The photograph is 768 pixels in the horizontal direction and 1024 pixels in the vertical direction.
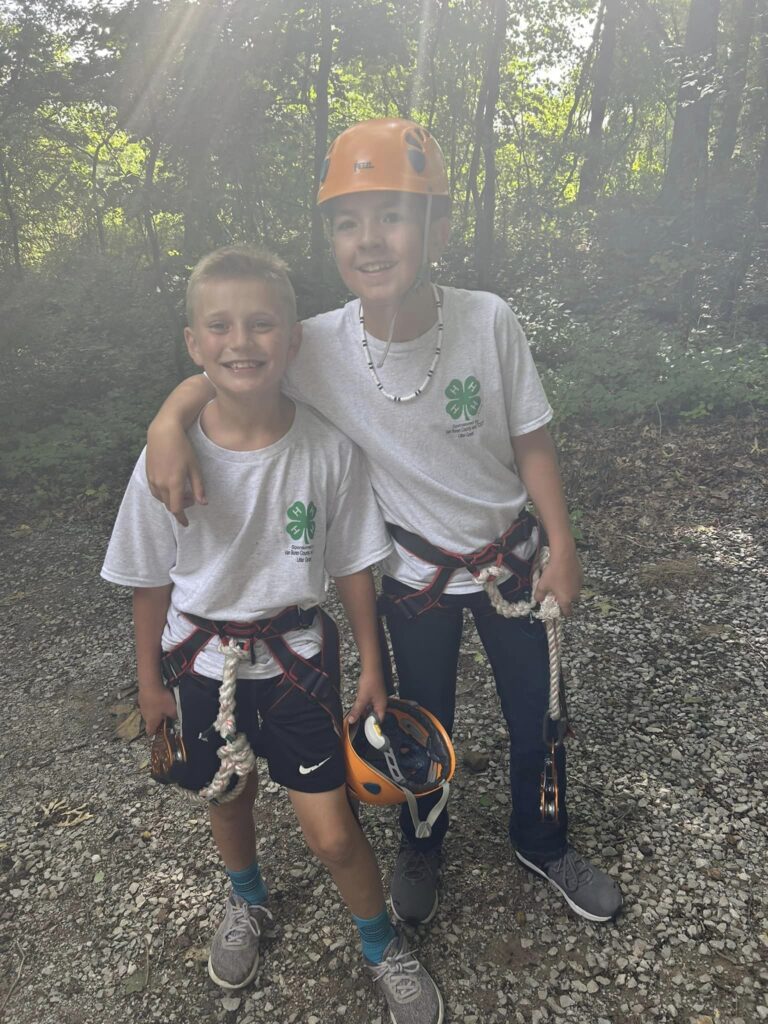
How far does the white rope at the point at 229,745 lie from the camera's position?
72.4 inches

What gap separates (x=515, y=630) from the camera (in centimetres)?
207

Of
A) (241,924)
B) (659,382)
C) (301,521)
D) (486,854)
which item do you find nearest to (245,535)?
(301,521)

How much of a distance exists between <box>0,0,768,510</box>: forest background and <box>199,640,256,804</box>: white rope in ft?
16.2

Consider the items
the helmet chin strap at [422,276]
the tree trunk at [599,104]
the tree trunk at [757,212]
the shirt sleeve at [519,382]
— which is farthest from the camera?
the tree trunk at [599,104]

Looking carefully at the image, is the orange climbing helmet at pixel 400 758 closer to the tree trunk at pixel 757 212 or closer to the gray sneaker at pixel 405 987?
the gray sneaker at pixel 405 987

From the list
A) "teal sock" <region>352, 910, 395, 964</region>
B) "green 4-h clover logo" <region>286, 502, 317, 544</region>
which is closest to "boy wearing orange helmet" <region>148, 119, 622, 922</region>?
"green 4-h clover logo" <region>286, 502, 317, 544</region>

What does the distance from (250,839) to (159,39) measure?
9211 mm

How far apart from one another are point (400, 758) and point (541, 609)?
1.97 feet

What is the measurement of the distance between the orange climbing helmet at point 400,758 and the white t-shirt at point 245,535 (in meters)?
0.31

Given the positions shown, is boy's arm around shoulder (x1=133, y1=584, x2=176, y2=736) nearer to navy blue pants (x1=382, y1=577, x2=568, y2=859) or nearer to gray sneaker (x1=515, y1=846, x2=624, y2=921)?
navy blue pants (x1=382, y1=577, x2=568, y2=859)

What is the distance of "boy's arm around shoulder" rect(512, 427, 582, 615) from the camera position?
6.50 ft

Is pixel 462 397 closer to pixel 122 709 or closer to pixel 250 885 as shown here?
pixel 250 885

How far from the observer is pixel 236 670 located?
1855mm

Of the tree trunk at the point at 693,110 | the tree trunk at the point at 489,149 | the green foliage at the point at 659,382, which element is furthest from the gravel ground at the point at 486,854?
the tree trunk at the point at 489,149
